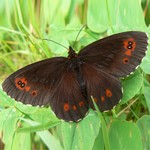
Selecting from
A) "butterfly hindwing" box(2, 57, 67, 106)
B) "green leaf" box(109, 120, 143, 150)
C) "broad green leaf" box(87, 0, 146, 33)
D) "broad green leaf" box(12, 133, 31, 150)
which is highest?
"broad green leaf" box(87, 0, 146, 33)

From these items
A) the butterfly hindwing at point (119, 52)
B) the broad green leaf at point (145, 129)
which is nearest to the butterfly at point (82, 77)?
the butterfly hindwing at point (119, 52)

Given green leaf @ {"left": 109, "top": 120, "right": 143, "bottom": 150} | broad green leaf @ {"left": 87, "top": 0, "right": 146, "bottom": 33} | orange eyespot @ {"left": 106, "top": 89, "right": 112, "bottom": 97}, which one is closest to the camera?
green leaf @ {"left": 109, "top": 120, "right": 143, "bottom": 150}

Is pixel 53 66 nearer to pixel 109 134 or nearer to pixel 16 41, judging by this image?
pixel 109 134

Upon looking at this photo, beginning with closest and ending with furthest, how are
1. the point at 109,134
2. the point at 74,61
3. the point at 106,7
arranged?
the point at 109,134 < the point at 74,61 < the point at 106,7

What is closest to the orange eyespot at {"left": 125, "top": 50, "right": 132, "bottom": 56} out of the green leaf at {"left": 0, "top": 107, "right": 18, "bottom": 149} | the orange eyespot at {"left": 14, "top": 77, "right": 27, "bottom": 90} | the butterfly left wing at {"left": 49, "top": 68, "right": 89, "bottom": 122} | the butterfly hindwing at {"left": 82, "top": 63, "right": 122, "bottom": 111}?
the butterfly hindwing at {"left": 82, "top": 63, "right": 122, "bottom": 111}

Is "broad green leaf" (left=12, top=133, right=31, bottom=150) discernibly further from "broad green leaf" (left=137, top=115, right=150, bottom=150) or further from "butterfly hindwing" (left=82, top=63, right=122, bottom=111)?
"broad green leaf" (left=137, top=115, right=150, bottom=150)

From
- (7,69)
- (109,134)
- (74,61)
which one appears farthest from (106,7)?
(7,69)

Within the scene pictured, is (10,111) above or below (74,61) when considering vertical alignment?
below

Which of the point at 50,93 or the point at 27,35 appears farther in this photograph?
the point at 27,35
